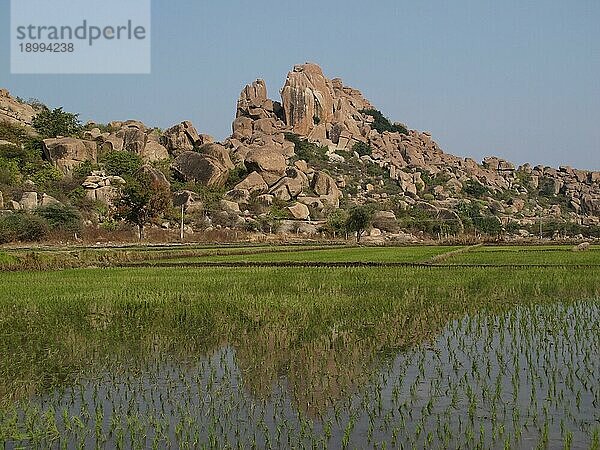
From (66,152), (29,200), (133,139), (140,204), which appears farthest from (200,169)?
(29,200)

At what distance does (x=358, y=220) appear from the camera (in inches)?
2109

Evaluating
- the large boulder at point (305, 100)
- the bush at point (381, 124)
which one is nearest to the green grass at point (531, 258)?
the large boulder at point (305, 100)

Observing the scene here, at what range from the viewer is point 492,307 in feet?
42.3

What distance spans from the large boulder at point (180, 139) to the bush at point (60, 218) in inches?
1191

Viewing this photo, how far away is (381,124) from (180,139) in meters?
53.8

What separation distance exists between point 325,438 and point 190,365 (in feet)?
9.78

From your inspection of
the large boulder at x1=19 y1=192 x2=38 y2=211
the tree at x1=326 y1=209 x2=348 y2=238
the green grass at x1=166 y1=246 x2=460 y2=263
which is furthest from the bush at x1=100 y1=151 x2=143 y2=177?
the green grass at x1=166 y1=246 x2=460 y2=263

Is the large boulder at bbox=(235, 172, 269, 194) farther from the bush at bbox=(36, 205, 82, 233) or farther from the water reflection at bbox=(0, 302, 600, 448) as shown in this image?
the water reflection at bbox=(0, 302, 600, 448)

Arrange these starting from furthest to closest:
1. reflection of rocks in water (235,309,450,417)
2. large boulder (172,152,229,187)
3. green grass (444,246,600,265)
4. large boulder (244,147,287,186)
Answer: large boulder (244,147,287,186) < large boulder (172,152,229,187) < green grass (444,246,600,265) < reflection of rocks in water (235,309,450,417)

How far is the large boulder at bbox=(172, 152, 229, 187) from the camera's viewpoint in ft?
210

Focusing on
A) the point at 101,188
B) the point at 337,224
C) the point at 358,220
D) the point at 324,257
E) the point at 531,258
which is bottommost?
the point at 324,257

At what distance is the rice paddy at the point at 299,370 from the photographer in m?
5.60

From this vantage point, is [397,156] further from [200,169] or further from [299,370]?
[299,370]

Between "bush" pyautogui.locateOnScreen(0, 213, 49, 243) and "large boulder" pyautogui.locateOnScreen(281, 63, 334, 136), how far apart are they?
192 ft
